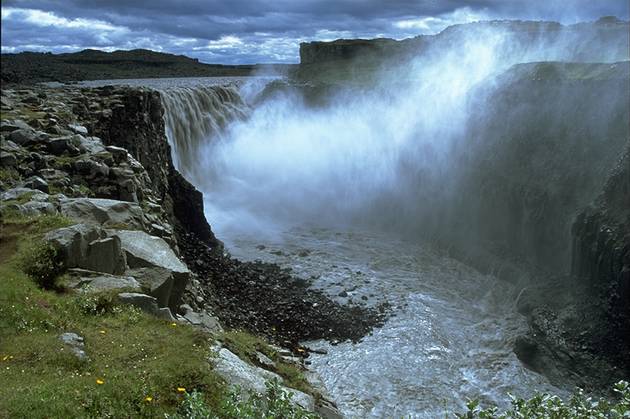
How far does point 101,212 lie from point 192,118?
25.5 metres

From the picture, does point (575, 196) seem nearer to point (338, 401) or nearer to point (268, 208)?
point (338, 401)

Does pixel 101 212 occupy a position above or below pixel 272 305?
above

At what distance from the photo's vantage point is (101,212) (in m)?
13.3

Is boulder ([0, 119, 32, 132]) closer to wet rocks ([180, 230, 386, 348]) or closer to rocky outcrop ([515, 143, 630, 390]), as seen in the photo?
wet rocks ([180, 230, 386, 348])

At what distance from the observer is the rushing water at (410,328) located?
659 inches

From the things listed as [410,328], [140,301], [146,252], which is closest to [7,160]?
[146,252]

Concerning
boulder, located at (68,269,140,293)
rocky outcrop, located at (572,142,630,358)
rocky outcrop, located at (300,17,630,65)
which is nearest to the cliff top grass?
boulder, located at (68,269,140,293)

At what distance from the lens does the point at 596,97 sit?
1042 inches

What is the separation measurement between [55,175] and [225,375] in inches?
362

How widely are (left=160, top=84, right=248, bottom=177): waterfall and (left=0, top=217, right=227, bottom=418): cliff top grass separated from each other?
2488 centimetres

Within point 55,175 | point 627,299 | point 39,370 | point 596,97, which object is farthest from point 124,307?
point 596,97

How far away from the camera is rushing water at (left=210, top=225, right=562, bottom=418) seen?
16.8m

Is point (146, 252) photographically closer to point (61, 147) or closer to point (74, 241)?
point (74, 241)

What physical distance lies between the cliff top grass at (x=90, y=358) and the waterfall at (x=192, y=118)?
81.6ft
